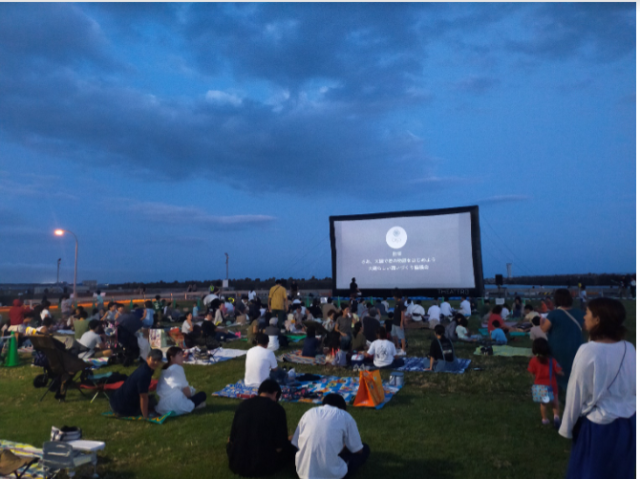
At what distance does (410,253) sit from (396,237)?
1.06 meters

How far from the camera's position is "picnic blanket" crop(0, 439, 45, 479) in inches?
174

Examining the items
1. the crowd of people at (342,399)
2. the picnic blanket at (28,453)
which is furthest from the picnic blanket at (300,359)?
the picnic blanket at (28,453)

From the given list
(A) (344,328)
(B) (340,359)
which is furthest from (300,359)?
(A) (344,328)

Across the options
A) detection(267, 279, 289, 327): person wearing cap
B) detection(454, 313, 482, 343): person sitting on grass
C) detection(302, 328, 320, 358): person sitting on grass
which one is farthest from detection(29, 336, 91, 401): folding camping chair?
detection(454, 313, 482, 343): person sitting on grass

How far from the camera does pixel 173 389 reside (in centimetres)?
635

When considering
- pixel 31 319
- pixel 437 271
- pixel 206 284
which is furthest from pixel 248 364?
pixel 206 284

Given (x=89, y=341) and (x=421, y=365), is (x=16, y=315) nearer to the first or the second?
(x=89, y=341)

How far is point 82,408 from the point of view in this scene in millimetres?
6926

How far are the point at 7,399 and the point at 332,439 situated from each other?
6.41m

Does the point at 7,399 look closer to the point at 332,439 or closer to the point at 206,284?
the point at 332,439

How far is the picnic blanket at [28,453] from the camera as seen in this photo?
14.5ft

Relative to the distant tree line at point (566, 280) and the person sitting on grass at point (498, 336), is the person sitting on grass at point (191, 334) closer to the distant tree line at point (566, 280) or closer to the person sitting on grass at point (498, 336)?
the person sitting on grass at point (498, 336)

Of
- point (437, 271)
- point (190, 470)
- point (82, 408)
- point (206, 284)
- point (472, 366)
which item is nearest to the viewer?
point (190, 470)

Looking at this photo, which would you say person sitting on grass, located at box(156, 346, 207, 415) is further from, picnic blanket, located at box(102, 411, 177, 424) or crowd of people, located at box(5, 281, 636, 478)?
picnic blanket, located at box(102, 411, 177, 424)
